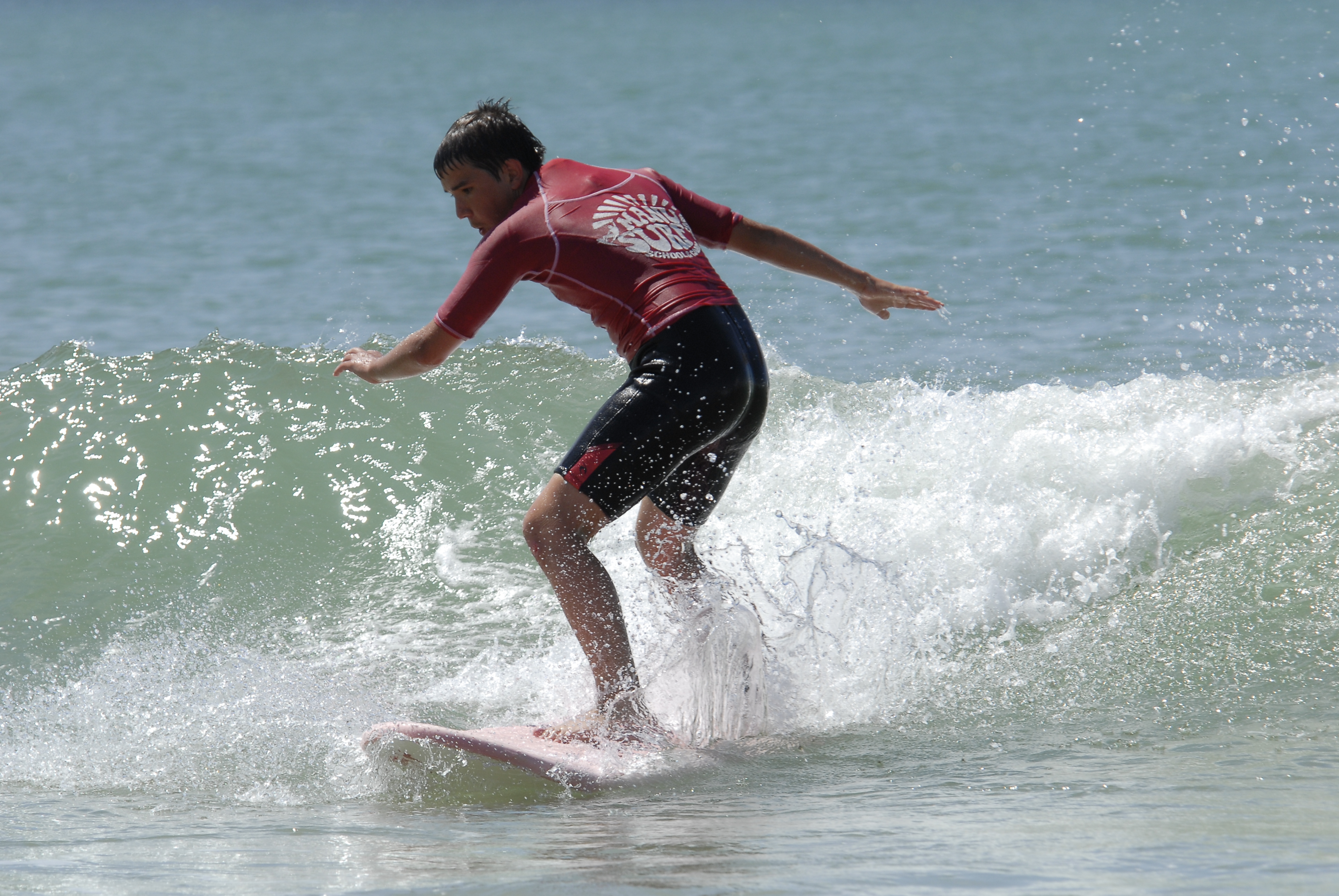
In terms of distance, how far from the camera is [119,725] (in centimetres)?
397

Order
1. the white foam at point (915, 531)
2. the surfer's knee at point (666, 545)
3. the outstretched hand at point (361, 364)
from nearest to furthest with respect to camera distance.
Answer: the outstretched hand at point (361, 364) < the surfer's knee at point (666, 545) < the white foam at point (915, 531)

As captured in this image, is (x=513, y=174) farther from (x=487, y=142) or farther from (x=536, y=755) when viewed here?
(x=536, y=755)

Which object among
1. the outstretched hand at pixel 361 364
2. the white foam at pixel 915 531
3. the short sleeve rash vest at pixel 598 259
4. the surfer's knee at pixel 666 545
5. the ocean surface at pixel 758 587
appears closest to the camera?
the ocean surface at pixel 758 587

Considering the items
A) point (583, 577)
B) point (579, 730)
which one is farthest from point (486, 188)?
point (579, 730)

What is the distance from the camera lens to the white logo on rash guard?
11.4 feet

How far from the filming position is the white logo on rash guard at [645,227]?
11.4 ft

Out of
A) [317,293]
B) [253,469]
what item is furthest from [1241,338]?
[317,293]

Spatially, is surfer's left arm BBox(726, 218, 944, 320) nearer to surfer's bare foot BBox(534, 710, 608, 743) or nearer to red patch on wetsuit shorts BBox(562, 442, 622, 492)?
red patch on wetsuit shorts BBox(562, 442, 622, 492)

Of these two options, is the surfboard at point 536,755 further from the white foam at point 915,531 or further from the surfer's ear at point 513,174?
the surfer's ear at point 513,174

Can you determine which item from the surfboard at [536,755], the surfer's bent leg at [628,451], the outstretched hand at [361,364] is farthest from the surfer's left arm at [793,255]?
the surfboard at [536,755]

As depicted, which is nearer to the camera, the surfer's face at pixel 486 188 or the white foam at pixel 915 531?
the surfer's face at pixel 486 188

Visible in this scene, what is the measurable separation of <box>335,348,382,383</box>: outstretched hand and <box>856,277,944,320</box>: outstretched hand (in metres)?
1.47

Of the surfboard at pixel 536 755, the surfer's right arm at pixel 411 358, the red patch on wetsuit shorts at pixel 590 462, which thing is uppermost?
the surfer's right arm at pixel 411 358

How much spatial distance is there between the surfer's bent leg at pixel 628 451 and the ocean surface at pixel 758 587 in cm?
39
